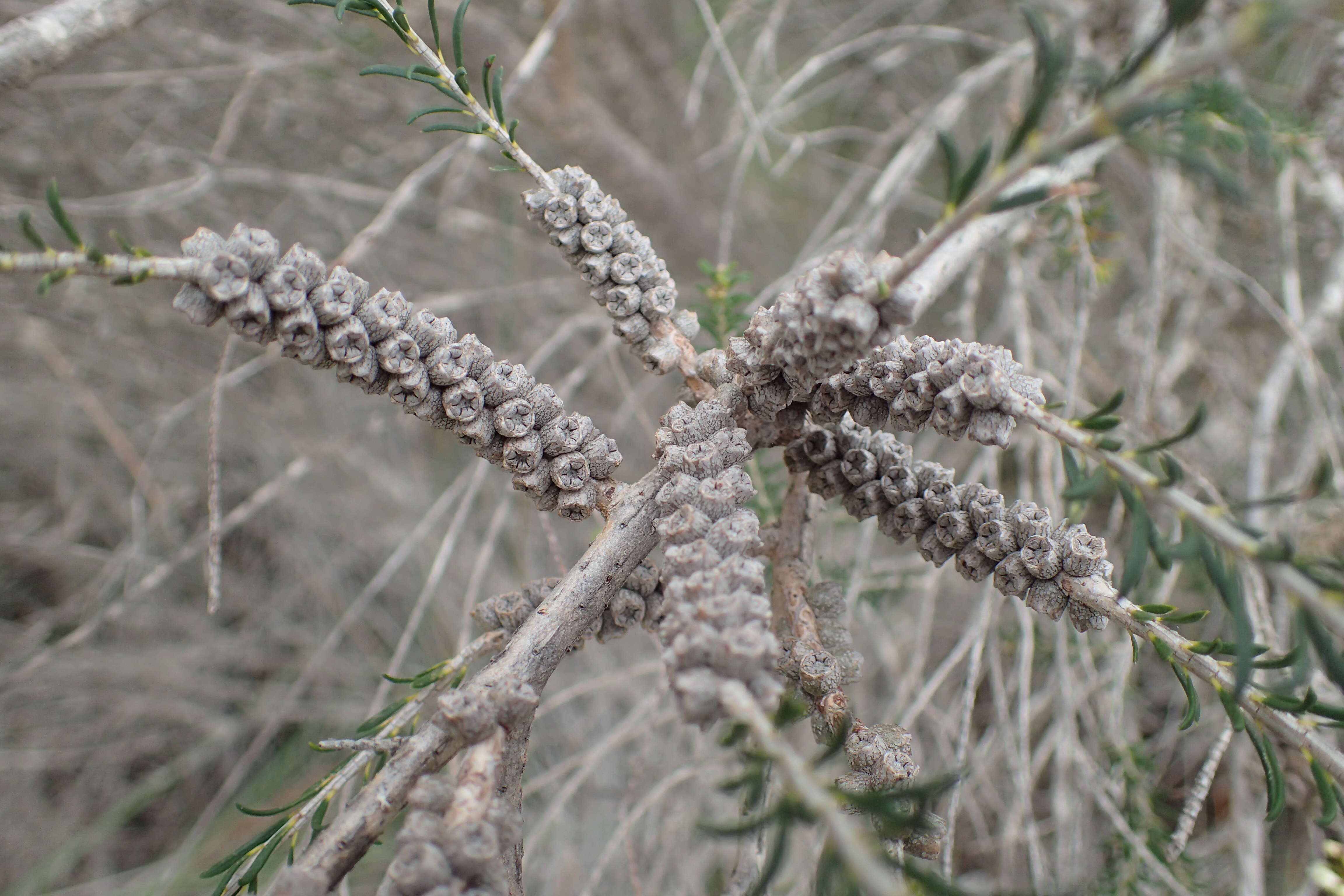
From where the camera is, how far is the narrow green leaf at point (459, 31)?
2.52 feet

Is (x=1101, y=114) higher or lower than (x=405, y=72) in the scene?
higher

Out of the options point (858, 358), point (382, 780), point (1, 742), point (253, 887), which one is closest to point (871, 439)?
point (858, 358)

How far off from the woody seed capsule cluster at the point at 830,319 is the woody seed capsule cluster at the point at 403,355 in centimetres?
22

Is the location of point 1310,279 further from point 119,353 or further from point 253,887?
point 119,353

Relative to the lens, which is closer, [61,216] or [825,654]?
[61,216]

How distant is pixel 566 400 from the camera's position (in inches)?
72.4

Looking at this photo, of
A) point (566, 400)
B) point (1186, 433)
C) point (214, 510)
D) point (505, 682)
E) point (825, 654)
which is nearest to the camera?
point (1186, 433)

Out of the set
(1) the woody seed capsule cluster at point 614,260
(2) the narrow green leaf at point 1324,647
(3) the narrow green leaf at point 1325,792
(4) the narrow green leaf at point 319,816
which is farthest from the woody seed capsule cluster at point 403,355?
(3) the narrow green leaf at point 1325,792

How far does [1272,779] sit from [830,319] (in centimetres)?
57

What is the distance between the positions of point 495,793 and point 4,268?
21.5 inches

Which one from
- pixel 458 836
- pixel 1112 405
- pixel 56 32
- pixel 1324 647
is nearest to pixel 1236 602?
pixel 1324 647

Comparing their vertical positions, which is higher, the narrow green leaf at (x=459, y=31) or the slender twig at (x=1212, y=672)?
the narrow green leaf at (x=459, y=31)

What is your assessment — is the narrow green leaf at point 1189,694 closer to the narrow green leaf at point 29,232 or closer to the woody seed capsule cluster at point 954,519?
the woody seed capsule cluster at point 954,519

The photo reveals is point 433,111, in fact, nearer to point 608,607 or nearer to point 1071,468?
point 608,607
